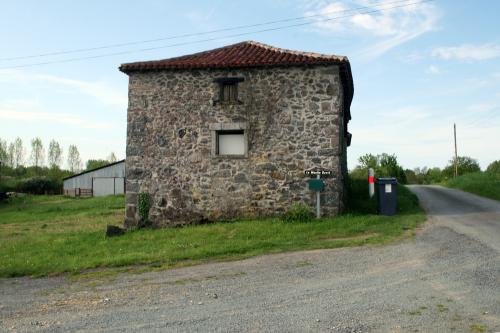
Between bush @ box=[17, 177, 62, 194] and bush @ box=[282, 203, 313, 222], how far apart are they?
135 feet

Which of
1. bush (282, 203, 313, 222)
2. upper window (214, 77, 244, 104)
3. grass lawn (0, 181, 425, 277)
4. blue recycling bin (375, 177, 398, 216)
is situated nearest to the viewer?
grass lawn (0, 181, 425, 277)

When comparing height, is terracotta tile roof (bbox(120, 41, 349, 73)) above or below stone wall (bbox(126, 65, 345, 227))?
above

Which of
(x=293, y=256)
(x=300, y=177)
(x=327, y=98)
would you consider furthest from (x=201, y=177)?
(x=293, y=256)

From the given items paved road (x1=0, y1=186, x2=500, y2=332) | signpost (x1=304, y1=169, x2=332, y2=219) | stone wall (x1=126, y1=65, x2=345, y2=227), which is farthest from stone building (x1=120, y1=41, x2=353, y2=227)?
paved road (x1=0, y1=186, x2=500, y2=332)

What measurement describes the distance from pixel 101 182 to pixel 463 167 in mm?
37255

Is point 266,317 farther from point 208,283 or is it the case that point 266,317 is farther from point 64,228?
point 64,228

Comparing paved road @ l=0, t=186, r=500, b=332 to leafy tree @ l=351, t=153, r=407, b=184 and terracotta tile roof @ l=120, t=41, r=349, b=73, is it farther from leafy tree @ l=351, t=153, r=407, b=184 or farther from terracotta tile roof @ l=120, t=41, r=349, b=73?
leafy tree @ l=351, t=153, r=407, b=184

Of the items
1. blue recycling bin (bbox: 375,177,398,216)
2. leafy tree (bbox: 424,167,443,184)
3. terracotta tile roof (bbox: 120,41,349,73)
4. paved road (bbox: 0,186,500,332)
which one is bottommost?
paved road (bbox: 0,186,500,332)

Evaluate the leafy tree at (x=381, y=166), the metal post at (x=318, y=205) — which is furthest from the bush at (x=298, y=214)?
the leafy tree at (x=381, y=166)

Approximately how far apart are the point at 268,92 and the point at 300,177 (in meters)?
2.65

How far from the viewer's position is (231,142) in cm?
1387

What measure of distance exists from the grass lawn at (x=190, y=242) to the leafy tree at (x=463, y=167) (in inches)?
1531

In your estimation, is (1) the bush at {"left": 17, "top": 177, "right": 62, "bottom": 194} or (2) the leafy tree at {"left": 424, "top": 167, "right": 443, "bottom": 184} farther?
(2) the leafy tree at {"left": 424, "top": 167, "right": 443, "bottom": 184}

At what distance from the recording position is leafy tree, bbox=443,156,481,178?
4931 centimetres
